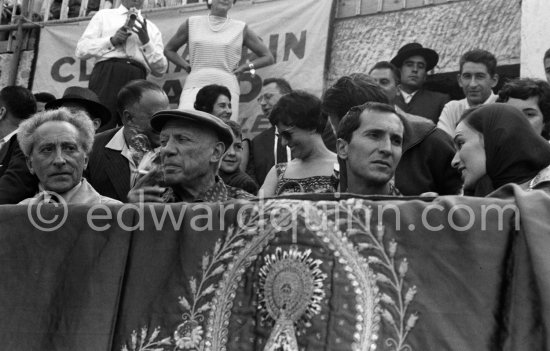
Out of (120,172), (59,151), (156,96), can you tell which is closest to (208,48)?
(156,96)

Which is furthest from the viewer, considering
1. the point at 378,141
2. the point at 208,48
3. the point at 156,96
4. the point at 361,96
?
the point at 208,48

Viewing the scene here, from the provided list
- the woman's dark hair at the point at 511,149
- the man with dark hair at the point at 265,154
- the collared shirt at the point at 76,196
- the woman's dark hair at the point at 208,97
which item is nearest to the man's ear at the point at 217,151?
the collared shirt at the point at 76,196

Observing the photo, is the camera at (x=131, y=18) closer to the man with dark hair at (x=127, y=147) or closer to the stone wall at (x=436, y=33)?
the stone wall at (x=436, y=33)

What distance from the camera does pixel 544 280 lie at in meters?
2.58

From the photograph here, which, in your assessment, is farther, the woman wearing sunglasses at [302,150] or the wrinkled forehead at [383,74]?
the wrinkled forehead at [383,74]

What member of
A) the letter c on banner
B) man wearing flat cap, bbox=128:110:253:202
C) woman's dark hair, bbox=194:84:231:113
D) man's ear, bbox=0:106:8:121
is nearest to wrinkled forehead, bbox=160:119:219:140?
man wearing flat cap, bbox=128:110:253:202

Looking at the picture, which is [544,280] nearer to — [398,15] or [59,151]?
[59,151]

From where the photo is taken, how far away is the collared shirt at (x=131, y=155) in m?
4.63

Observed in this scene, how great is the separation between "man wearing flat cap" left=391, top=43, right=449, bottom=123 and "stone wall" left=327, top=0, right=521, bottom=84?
1.67 ft

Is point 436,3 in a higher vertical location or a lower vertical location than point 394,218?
higher

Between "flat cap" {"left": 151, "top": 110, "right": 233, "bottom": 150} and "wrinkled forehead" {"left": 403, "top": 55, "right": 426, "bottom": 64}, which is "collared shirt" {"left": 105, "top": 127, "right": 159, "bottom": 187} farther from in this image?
"wrinkled forehead" {"left": 403, "top": 55, "right": 426, "bottom": 64}

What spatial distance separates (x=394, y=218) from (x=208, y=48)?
478 cm

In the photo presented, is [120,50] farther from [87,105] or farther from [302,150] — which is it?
[302,150]

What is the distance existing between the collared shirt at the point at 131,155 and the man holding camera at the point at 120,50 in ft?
7.26
